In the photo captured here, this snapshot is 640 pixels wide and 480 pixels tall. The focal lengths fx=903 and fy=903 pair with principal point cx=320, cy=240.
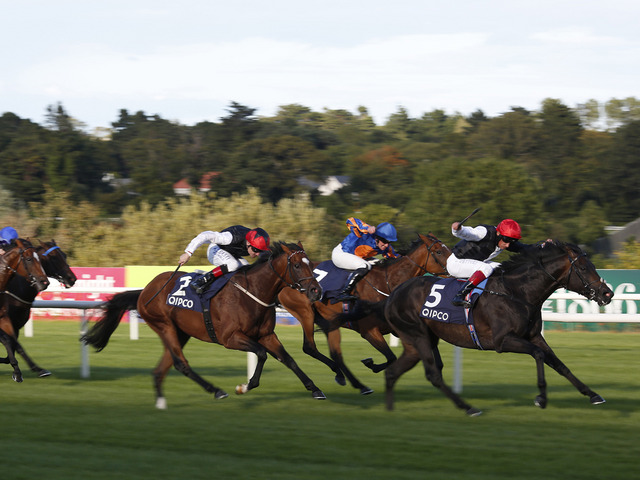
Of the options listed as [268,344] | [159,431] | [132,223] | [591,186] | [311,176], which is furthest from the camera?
[311,176]

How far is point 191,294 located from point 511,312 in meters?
2.73

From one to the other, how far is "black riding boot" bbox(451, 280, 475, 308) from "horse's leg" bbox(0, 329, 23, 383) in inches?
176

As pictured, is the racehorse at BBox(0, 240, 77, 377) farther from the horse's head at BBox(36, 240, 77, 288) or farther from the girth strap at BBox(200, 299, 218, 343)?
the girth strap at BBox(200, 299, 218, 343)

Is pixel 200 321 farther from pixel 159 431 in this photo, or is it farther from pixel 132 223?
pixel 132 223

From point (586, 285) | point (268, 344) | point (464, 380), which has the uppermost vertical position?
point (586, 285)

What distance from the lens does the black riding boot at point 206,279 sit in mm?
7711

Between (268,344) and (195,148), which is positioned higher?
(195,148)

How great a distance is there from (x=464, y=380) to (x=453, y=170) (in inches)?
1274

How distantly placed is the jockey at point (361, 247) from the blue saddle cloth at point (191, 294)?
1452 mm

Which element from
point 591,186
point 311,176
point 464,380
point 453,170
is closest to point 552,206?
point 591,186

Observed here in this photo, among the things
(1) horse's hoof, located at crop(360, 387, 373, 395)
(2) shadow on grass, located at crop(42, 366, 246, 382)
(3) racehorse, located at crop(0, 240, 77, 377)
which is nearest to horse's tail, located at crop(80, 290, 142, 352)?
(2) shadow on grass, located at crop(42, 366, 246, 382)

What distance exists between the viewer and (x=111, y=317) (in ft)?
27.5

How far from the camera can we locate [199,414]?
677 centimetres

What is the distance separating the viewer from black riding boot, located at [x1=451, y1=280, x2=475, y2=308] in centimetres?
689
